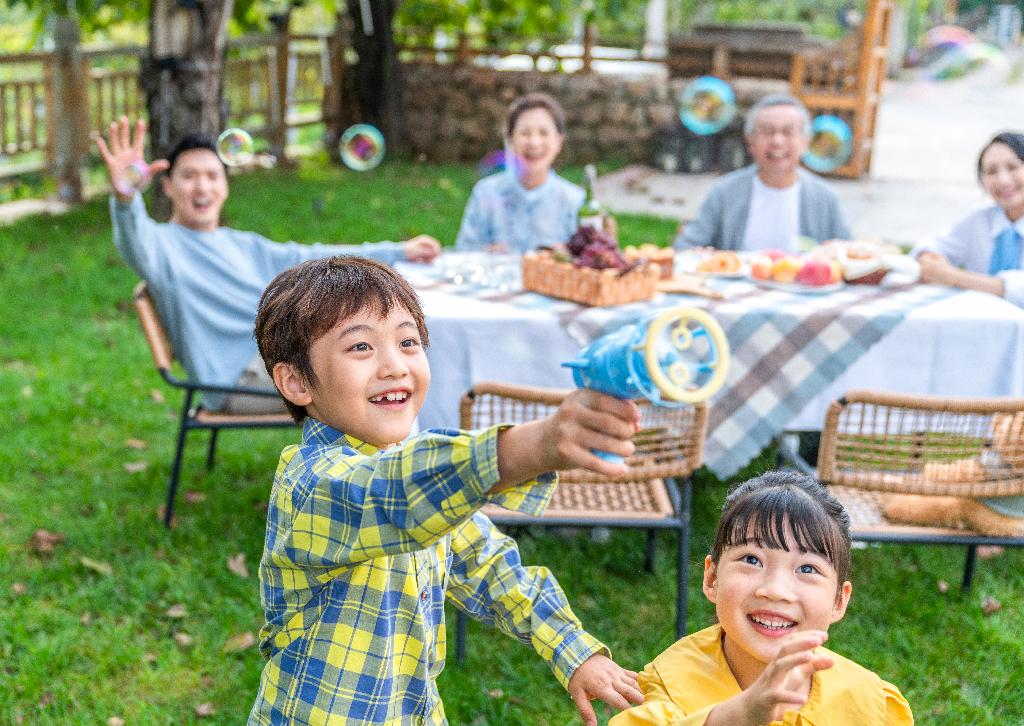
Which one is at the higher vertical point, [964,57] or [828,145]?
[964,57]

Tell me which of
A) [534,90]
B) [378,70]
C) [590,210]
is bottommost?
[590,210]

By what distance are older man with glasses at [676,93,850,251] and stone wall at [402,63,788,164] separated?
813cm

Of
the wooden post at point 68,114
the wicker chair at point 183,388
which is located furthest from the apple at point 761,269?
the wooden post at point 68,114

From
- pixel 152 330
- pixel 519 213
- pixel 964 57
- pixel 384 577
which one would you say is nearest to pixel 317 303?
pixel 384 577

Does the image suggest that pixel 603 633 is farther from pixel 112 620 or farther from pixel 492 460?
pixel 492 460

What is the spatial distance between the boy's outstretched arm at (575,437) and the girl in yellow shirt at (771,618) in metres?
0.69

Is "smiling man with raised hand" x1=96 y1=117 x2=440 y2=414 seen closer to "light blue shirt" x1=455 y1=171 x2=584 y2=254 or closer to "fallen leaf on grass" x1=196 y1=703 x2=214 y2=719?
"light blue shirt" x1=455 y1=171 x2=584 y2=254

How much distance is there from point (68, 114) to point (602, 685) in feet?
33.7

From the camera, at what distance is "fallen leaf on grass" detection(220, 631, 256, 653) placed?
3709mm

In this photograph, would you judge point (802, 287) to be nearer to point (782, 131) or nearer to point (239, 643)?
point (782, 131)

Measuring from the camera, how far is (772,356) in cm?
397

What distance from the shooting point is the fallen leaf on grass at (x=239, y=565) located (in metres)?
4.19

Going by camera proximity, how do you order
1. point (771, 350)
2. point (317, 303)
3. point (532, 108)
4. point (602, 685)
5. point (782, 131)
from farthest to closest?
point (532, 108) → point (782, 131) → point (771, 350) → point (602, 685) → point (317, 303)

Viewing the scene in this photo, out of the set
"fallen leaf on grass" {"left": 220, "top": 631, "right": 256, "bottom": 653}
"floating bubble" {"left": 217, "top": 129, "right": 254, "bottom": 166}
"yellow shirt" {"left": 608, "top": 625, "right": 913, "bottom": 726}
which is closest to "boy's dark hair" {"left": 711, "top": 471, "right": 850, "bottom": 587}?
"yellow shirt" {"left": 608, "top": 625, "right": 913, "bottom": 726}
